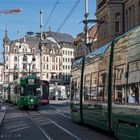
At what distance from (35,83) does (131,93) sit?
106 ft

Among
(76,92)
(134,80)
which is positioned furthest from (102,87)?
(76,92)

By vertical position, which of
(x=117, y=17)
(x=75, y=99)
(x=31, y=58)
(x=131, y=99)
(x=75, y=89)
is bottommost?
(x=131, y=99)

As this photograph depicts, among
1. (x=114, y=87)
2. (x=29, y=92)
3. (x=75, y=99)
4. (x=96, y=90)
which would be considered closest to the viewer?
(x=114, y=87)

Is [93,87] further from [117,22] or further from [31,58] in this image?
[31,58]

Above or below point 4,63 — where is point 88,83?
below

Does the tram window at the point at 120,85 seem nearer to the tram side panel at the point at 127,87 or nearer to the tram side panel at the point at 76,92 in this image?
the tram side panel at the point at 127,87

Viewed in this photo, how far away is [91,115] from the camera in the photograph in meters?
20.0

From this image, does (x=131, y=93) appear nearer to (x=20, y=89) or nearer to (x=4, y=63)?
(x=20, y=89)

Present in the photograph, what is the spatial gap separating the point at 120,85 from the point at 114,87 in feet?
2.98

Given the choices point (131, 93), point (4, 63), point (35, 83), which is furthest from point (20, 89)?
point (4, 63)

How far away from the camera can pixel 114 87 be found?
51.2ft

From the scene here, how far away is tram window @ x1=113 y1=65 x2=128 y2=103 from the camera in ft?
47.0

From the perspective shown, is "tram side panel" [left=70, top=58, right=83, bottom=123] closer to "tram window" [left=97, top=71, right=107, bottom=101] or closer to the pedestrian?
"tram window" [left=97, top=71, right=107, bottom=101]

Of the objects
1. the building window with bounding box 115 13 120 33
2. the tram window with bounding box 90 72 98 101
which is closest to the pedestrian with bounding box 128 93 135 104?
the tram window with bounding box 90 72 98 101
